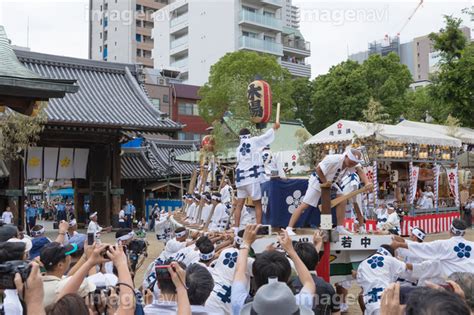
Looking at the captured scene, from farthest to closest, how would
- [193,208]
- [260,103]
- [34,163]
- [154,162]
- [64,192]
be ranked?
[64,192]
[154,162]
[34,163]
[193,208]
[260,103]

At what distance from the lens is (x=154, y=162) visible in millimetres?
28297

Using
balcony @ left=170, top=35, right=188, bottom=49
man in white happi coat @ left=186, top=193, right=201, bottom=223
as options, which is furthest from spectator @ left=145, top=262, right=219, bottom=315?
balcony @ left=170, top=35, right=188, bottom=49

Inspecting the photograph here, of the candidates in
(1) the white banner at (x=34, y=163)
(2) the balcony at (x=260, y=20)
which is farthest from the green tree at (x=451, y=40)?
(1) the white banner at (x=34, y=163)

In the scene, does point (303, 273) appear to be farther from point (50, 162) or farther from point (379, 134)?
point (50, 162)

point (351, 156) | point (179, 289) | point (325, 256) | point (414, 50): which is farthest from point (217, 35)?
point (414, 50)

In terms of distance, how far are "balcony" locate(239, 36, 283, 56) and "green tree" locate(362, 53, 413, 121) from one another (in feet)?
38.9

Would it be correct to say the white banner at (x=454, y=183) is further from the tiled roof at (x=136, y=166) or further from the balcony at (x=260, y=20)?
the balcony at (x=260, y=20)

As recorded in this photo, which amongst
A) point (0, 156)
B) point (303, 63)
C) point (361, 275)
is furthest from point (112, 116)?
point (303, 63)

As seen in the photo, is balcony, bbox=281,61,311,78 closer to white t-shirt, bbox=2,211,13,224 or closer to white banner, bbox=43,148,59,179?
white banner, bbox=43,148,59,179

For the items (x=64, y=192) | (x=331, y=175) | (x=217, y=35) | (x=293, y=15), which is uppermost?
(x=293, y=15)

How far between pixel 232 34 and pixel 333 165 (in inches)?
1499

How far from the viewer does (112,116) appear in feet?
69.7

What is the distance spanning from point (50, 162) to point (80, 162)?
52.7 inches

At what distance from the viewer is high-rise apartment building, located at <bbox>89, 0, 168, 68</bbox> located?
5559cm
